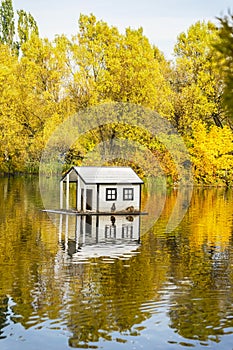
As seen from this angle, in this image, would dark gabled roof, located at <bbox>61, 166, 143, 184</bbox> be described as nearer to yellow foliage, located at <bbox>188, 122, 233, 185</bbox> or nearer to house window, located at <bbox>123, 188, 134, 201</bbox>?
house window, located at <bbox>123, 188, 134, 201</bbox>

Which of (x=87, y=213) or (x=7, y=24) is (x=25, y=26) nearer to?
(x=7, y=24)

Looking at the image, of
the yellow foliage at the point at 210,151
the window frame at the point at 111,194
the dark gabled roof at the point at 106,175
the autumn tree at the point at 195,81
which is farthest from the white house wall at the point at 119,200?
the autumn tree at the point at 195,81

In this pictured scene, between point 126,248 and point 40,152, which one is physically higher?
point 40,152

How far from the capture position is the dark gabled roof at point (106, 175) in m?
31.0

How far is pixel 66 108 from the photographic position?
5412 cm

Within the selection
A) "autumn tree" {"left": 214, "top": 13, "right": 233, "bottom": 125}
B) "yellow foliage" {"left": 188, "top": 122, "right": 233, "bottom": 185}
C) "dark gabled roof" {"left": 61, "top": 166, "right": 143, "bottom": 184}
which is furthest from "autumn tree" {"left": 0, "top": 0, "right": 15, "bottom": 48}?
"autumn tree" {"left": 214, "top": 13, "right": 233, "bottom": 125}

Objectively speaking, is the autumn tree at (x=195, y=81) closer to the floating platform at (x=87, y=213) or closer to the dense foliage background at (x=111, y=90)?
the dense foliage background at (x=111, y=90)

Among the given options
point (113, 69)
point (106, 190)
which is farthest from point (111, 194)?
point (113, 69)

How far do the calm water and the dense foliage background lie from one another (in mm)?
26021

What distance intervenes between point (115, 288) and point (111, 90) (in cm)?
3806

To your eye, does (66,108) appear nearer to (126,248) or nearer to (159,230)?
(159,230)

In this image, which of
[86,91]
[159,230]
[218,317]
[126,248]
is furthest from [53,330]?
[86,91]

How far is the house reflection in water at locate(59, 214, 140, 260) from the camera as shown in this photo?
20.8m

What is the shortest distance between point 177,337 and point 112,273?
530 cm
